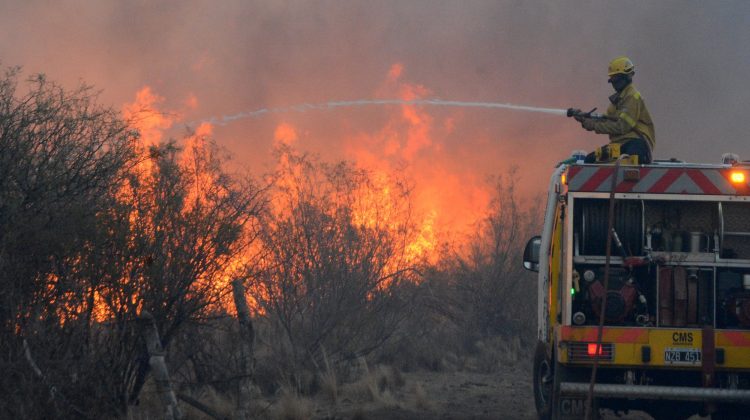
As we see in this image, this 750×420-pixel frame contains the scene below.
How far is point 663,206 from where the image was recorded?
31.9 ft

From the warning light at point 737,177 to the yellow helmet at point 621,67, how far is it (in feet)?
6.34

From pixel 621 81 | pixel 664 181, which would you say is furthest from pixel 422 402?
pixel 664 181

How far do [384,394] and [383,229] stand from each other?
550 cm

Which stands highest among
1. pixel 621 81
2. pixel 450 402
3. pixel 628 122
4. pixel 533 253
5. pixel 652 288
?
pixel 621 81

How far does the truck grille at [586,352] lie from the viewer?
29.9 ft

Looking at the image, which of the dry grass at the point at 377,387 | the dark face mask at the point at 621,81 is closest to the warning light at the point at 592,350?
the dark face mask at the point at 621,81

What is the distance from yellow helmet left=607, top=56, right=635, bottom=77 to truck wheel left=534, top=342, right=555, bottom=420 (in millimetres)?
3041

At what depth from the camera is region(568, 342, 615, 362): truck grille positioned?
9.12m

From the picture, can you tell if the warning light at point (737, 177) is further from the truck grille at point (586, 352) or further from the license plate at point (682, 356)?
the truck grille at point (586, 352)

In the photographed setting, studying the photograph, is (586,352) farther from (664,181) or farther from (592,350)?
(664,181)

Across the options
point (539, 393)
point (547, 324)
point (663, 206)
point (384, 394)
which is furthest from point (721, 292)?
point (384, 394)

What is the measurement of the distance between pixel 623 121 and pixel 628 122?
0.06m

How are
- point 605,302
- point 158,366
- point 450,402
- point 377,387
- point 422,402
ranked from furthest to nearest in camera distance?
point 377,387 → point 450,402 → point 422,402 → point 158,366 → point 605,302

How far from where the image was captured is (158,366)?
31.8ft
